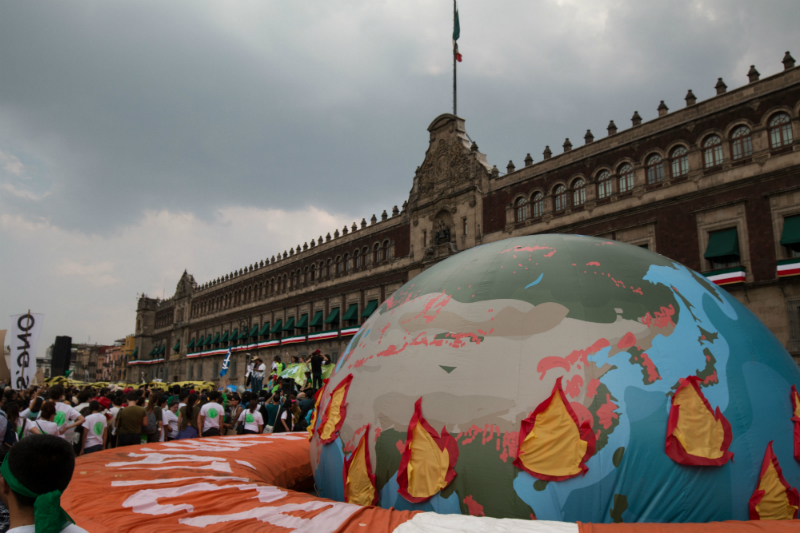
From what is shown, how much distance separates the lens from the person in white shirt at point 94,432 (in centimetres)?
855

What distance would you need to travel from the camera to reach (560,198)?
28.5 meters

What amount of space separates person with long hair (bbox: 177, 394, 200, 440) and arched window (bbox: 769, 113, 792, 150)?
23280 millimetres

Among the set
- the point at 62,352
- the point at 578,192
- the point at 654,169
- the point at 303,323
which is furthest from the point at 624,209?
the point at 62,352

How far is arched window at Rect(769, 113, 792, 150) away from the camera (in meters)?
20.7

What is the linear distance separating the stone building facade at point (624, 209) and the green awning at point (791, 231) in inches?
1.5

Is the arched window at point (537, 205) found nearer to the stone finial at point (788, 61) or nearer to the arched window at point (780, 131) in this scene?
the arched window at point (780, 131)

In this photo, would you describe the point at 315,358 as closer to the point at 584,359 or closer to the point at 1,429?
the point at 1,429

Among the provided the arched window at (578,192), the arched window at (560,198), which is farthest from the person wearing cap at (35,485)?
the arched window at (560,198)

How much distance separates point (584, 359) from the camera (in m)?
4.16

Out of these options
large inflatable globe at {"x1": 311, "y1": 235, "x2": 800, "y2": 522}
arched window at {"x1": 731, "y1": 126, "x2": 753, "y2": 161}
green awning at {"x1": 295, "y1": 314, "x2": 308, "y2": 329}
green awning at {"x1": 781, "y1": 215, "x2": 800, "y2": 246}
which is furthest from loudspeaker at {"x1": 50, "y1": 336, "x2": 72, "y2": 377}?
green awning at {"x1": 781, "y1": 215, "x2": 800, "y2": 246}

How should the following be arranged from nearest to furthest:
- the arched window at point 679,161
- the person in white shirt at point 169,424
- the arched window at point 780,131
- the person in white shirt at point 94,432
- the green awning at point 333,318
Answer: the person in white shirt at point 94,432 < the person in white shirt at point 169,424 < the arched window at point 780,131 < the arched window at point 679,161 < the green awning at point 333,318

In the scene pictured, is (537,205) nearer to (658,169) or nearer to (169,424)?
(658,169)

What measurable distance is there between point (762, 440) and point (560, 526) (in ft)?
6.48

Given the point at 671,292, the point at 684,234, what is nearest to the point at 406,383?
the point at 671,292
